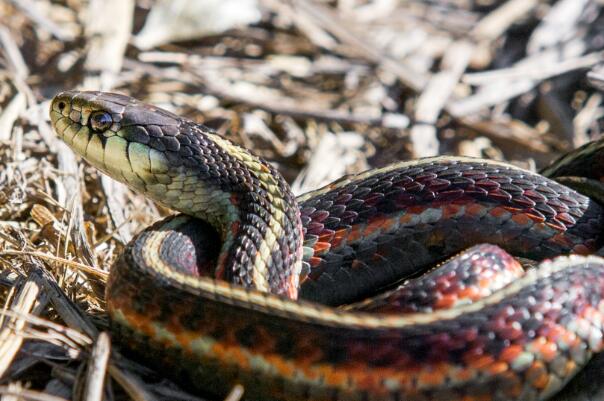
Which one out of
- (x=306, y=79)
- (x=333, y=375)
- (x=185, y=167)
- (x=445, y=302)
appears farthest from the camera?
(x=306, y=79)

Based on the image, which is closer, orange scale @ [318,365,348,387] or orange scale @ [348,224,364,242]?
orange scale @ [318,365,348,387]

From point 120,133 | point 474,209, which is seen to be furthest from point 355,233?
point 120,133

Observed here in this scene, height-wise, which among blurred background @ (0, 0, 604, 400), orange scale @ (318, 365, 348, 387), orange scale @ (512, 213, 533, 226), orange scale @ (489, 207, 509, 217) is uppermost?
orange scale @ (318, 365, 348, 387)

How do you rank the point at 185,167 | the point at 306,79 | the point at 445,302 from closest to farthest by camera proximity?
the point at 445,302, the point at 185,167, the point at 306,79

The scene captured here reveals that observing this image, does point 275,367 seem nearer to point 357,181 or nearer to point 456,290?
point 456,290

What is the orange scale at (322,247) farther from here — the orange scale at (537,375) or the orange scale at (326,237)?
the orange scale at (537,375)

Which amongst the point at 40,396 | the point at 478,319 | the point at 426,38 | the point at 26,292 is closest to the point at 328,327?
the point at 478,319

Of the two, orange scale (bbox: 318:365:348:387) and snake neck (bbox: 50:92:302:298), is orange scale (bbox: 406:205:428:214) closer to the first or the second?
snake neck (bbox: 50:92:302:298)

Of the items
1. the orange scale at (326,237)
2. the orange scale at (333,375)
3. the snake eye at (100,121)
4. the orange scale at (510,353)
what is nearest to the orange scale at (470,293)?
the orange scale at (510,353)

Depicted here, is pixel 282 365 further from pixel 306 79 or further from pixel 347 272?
pixel 306 79

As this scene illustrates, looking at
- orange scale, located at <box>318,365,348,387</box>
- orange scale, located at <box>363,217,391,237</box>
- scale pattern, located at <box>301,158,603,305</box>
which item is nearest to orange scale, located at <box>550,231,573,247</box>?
scale pattern, located at <box>301,158,603,305</box>
